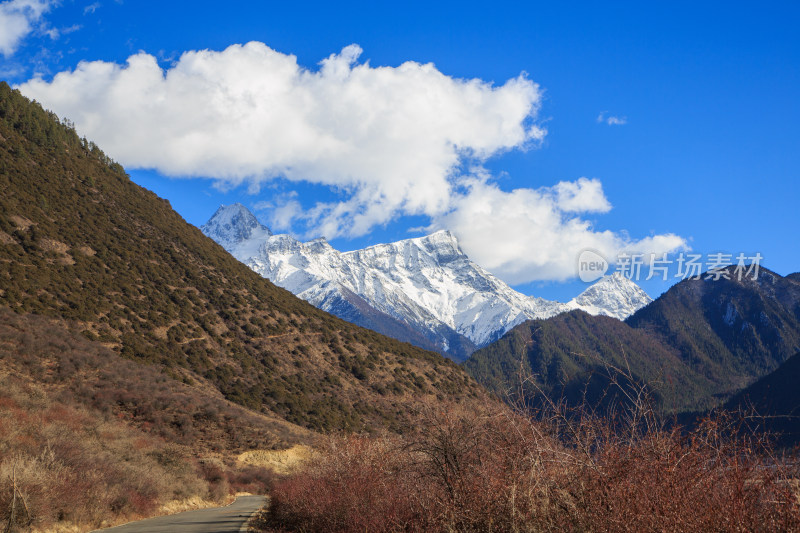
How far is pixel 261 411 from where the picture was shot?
4550 centimetres

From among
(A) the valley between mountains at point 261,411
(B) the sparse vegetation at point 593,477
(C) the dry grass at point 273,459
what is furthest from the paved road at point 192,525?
(C) the dry grass at point 273,459

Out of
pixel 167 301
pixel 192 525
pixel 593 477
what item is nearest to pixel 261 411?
pixel 167 301

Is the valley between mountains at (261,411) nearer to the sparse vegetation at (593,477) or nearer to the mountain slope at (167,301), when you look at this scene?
the sparse vegetation at (593,477)

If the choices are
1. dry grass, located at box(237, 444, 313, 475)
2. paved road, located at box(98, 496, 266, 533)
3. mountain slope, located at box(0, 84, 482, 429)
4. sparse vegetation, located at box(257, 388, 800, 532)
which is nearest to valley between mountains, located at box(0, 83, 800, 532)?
sparse vegetation, located at box(257, 388, 800, 532)

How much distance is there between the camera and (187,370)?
45.4m

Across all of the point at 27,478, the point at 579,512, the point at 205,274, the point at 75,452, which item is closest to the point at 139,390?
the point at 75,452

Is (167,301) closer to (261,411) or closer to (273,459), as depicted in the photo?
(261,411)

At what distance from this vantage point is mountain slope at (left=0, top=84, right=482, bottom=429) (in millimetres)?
45062

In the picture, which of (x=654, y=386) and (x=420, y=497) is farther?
(x=420, y=497)

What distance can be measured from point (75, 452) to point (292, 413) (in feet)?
96.6

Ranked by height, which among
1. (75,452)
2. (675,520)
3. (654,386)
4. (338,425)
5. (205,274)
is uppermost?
(205,274)

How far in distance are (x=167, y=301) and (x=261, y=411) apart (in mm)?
16126

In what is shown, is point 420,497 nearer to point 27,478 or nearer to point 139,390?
point 27,478

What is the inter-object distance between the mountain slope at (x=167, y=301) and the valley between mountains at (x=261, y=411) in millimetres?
251
